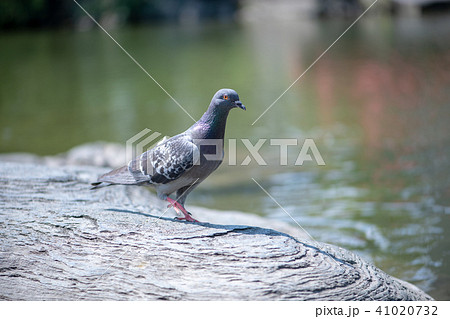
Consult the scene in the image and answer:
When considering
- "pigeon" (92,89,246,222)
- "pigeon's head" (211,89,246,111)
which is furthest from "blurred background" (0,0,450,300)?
"pigeon's head" (211,89,246,111)

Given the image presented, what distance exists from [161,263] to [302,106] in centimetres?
964

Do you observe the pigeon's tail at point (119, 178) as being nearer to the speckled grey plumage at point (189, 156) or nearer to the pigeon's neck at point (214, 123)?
the speckled grey plumage at point (189, 156)

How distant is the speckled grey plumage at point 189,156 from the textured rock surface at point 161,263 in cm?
33

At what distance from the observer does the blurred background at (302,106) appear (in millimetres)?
7016

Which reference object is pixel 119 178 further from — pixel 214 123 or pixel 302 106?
pixel 302 106

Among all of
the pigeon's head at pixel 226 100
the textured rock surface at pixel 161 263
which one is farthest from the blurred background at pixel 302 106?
the pigeon's head at pixel 226 100

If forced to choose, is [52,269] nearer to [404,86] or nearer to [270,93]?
[270,93]

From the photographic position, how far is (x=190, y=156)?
3.88m

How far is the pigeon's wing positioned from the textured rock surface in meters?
0.37

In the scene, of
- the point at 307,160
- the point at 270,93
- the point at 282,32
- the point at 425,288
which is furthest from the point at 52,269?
the point at 282,32

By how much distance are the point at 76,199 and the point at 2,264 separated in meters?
1.07

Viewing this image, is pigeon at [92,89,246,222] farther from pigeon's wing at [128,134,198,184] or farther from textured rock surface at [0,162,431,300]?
textured rock surface at [0,162,431,300]

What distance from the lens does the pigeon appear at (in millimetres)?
3865

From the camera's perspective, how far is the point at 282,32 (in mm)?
26469
